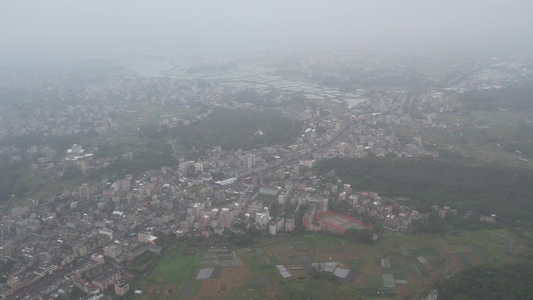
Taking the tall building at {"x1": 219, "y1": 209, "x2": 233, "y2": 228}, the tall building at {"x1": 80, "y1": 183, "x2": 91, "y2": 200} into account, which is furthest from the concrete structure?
the tall building at {"x1": 80, "y1": 183, "x2": 91, "y2": 200}

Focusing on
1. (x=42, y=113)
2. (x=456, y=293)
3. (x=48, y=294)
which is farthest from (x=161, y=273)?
(x=42, y=113)

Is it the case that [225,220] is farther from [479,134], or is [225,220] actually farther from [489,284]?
[479,134]

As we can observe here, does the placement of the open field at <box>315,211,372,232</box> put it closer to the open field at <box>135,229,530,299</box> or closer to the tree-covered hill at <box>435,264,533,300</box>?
the open field at <box>135,229,530,299</box>

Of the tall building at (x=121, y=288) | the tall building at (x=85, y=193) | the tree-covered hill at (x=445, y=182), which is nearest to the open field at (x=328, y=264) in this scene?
the tall building at (x=121, y=288)

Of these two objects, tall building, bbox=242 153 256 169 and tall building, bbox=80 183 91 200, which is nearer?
tall building, bbox=80 183 91 200

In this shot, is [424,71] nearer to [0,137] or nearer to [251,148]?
[251,148]

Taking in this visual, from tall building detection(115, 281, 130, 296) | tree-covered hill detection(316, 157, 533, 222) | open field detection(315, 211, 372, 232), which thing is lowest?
open field detection(315, 211, 372, 232)

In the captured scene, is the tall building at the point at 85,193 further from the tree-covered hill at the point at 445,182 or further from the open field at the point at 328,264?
the tree-covered hill at the point at 445,182

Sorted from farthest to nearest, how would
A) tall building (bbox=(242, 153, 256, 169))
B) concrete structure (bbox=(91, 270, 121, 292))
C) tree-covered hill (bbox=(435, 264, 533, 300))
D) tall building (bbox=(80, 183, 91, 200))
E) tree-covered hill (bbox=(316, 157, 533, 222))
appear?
tall building (bbox=(242, 153, 256, 169)) < tall building (bbox=(80, 183, 91, 200)) < tree-covered hill (bbox=(316, 157, 533, 222)) < concrete structure (bbox=(91, 270, 121, 292)) < tree-covered hill (bbox=(435, 264, 533, 300))
